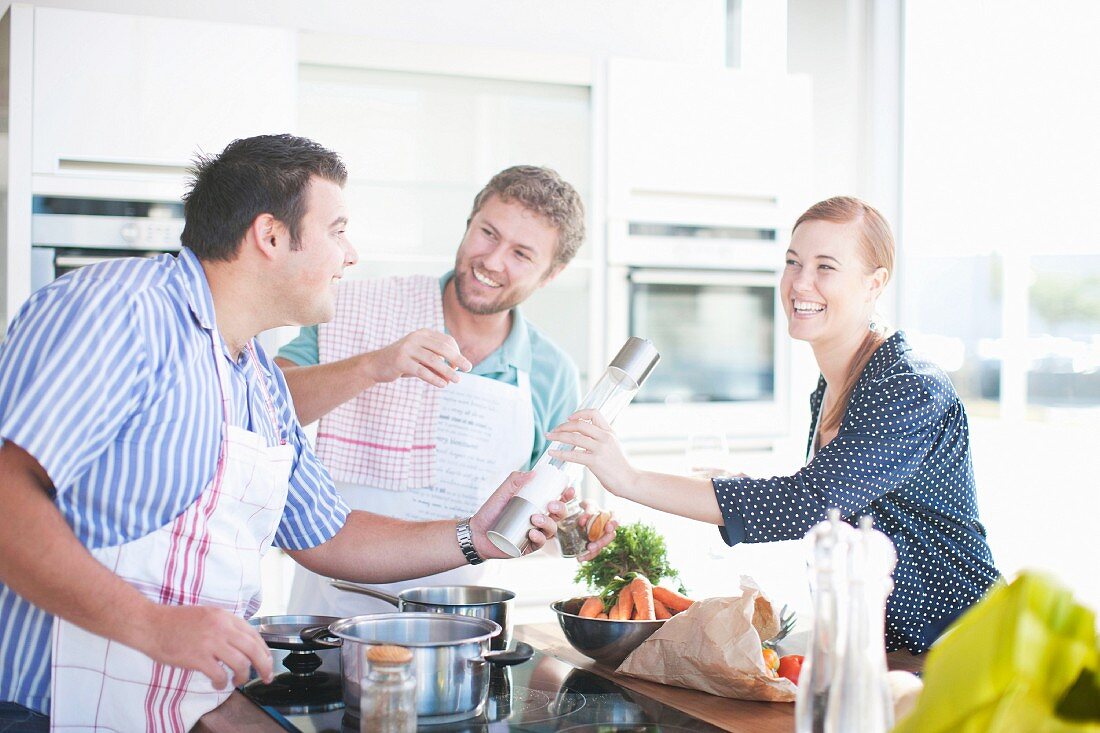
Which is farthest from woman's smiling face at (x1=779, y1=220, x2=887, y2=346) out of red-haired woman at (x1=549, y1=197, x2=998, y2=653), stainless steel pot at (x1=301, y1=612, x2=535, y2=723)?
stainless steel pot at (x1=301, y1=612, x2=535, y2=723)

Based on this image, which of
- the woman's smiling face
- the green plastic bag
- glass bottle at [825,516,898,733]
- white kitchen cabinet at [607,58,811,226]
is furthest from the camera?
white kitchen cabinet at [607,58,811,226]

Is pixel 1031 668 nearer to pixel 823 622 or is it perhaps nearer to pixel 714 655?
pixel 823 622

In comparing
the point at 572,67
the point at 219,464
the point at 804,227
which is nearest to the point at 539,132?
the point at 572,67

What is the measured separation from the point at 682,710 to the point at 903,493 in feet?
2.07

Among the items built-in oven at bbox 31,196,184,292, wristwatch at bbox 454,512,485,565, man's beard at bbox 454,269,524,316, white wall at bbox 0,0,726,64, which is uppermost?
white wall at bbox 0,0,726,64

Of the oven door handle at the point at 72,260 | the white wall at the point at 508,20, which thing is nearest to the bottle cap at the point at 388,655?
the oven door handle at the point at 72,260

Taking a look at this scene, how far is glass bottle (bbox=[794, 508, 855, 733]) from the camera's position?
0.89 m

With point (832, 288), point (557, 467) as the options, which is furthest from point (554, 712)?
point (832, 288)

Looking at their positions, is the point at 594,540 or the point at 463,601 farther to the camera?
the point at 594,540

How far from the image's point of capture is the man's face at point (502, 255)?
2.25 metres

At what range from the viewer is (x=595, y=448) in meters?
1.67

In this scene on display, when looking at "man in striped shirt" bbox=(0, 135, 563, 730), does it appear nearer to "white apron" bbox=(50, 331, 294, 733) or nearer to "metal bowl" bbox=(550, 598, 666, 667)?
"white apron" bbox=(50, 331, 294, 733)

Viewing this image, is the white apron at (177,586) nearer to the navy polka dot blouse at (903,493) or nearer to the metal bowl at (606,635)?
the metal bowl at (606,635)

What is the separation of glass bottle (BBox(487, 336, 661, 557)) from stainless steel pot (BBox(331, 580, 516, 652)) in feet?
0.27
